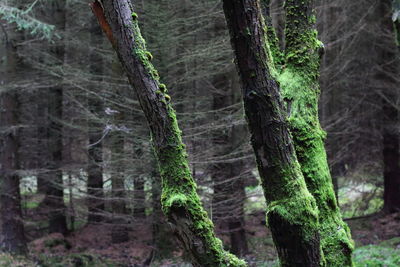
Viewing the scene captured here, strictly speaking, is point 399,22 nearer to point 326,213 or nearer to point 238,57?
point 326,213

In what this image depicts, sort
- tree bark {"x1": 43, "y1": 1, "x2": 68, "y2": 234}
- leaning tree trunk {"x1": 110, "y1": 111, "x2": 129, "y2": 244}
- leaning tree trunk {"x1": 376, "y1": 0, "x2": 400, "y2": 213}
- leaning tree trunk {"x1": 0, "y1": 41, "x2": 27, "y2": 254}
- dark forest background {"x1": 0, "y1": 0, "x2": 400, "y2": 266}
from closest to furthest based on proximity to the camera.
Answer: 1. dark forest background {"x1": 0, "y1": 0, "x2": 400, "y2": 266}
2. leaning tree trunk {"x1": 110, "y1": 111, "x2": 129, "y2": 244}
3. leaning tree trunk {"x1": 0, "y1": 41, "x2": 27, "y2": 254}
4. leaning tree trunk {"x1": 376, "y1": 0, "x2": 400, "y2": 213}
5. tree bark {"x1": 43, "y1": 1, "x2": 68, "y2": 234}

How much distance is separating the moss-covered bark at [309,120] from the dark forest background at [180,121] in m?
2.04

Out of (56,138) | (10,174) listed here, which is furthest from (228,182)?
(56,138)

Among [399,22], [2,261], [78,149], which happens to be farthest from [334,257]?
[78,149]

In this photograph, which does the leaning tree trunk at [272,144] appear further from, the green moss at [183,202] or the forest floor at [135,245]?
the forest floor at [135,245]

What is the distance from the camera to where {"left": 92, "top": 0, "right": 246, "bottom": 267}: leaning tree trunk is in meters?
2.43

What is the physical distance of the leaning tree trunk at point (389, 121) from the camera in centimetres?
1456

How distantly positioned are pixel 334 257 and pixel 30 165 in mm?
16407

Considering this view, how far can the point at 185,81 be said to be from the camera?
1018 centimetres

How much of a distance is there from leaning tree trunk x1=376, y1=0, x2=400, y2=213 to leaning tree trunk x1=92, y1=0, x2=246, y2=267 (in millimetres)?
13340

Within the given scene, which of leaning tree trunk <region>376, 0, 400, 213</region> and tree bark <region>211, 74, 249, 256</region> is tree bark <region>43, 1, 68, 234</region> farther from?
leaning tree trunk <region>376, 0, 400, 213</region>

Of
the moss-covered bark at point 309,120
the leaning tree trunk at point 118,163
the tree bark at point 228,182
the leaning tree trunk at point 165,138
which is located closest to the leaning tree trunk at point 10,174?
the leaning tree trunk at point 118,163

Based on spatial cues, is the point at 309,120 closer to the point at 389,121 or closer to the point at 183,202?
the point at 183,202

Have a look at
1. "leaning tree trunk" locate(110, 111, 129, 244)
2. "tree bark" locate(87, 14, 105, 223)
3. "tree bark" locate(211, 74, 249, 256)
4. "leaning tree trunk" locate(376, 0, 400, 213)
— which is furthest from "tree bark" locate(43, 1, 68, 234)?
"leaning tree trunk" locate(376, 0, 400, 213)
